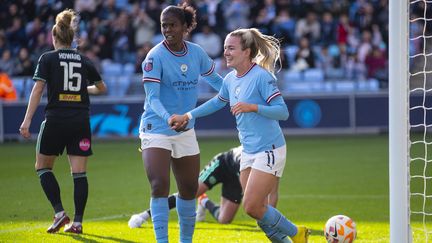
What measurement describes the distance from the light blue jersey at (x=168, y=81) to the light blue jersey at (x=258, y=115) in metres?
0.59

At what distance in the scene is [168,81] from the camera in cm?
736

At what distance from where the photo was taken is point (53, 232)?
27.9ft

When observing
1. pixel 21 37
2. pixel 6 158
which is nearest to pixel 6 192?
pixel 6 158

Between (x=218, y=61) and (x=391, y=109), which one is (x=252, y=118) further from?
(x=218, y=61)

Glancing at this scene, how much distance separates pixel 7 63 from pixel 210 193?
12198mm

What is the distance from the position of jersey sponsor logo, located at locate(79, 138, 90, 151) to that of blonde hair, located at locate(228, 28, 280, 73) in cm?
231

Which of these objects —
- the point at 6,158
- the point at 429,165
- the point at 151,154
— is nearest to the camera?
the point at 151,154

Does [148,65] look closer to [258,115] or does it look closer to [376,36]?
[258,115]

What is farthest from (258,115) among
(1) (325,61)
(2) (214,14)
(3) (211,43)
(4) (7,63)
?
(2) (214,14)

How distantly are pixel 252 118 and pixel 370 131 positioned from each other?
1413 centimetres

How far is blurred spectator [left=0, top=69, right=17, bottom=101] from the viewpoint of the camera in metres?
21.1

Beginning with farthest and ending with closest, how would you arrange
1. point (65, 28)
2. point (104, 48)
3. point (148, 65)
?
point (104, 48)
point (65, 28)
point (148, 65)

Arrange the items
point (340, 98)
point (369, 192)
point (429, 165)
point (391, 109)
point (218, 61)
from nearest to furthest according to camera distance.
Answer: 1. point (391, 109)
2. point (369, 192)
3. point (429, 165)
4. point (340, 98)
5. point (218, 61)

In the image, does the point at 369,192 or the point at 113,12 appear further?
the point at 113,12
